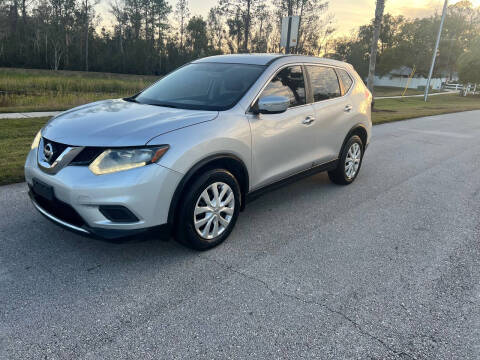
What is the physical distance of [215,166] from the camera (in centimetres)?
348

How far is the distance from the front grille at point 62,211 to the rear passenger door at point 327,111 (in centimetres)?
287

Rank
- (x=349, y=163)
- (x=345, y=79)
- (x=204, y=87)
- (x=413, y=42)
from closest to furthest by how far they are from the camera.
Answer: (x=204, y=87), (x=345, y=79), (x=349, y=163), (x=413, y=42)

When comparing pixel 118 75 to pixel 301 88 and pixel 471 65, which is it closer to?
pixel 471 65

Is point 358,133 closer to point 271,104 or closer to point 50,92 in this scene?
point 271,104

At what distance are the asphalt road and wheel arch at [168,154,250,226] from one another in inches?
20.7

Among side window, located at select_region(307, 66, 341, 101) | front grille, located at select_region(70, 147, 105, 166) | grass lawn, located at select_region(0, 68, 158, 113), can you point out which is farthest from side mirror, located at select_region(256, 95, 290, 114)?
grass lawn, located at select_region(0, 68, 158, 113)

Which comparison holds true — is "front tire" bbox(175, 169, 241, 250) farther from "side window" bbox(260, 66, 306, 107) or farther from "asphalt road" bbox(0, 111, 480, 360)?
"side window" bbox(260, 66, 306, 107)

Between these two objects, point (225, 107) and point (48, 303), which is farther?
point (225, 107)

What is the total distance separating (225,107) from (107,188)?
1.44m

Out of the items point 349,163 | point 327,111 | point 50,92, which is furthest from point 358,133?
point 50,92

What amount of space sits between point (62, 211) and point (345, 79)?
4.18m

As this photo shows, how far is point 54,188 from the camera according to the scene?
2.99m

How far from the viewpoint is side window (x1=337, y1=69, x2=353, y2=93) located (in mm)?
5324

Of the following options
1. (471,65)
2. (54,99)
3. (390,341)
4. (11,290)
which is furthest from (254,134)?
(471,65)
